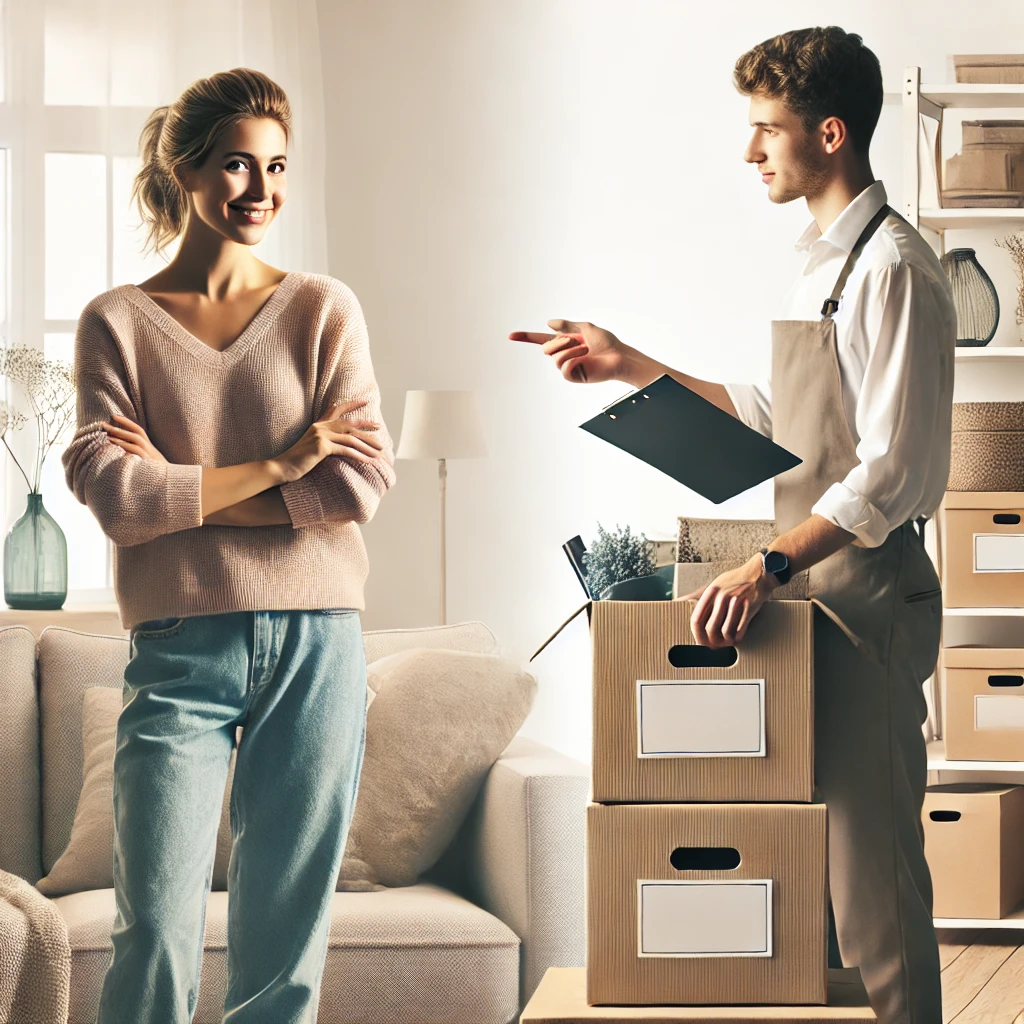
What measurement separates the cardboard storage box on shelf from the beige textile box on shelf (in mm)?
2345

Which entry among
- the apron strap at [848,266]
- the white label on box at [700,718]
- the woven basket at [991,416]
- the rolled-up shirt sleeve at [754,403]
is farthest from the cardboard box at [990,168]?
the white label on box at [700,718]

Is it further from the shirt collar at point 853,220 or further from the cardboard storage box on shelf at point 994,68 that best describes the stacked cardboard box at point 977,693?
the shirt collar at point 853,220

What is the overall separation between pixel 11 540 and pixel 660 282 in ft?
6.49

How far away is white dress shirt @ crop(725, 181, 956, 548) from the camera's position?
4.97 ft

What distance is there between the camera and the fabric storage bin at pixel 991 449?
3170 millimetres

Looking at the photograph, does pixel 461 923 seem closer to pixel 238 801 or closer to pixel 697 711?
pixel 238 801

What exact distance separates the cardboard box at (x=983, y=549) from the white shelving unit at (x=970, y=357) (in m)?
0.04

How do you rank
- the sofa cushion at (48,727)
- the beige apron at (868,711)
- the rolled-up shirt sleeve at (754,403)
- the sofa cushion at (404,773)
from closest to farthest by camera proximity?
the beige apron at (868,711) < the rolled-up shirt sleeve at (754,403) < the sofa cushion at (404,773) < the sofa cushion at (48,727)

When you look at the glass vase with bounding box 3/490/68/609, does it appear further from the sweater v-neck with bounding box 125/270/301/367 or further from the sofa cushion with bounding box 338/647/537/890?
the sweater v-neck with bounding box 125/270/301/367

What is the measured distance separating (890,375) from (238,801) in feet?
3.19

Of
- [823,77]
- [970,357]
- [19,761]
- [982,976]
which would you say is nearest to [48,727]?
[19,761]

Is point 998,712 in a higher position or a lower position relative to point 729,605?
lower

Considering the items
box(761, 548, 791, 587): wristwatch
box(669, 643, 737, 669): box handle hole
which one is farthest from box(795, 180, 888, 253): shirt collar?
box(669, 643, 737, 669): box handle hole

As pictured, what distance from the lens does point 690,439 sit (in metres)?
1.57
